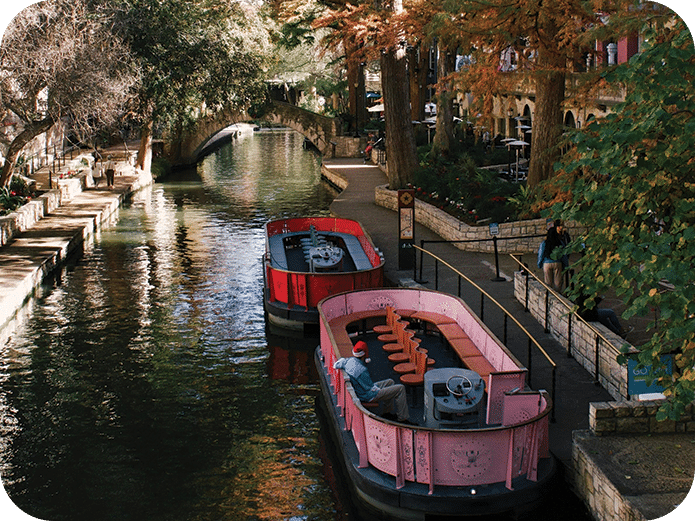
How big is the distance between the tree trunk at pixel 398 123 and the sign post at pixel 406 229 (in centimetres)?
1292

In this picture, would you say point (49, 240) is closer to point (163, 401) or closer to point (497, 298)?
point (163, 401)

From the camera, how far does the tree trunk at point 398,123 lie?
34719mm

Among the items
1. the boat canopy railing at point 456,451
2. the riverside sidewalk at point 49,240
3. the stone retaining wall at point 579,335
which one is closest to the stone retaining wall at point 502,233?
the stone retaining wall at point 579,335

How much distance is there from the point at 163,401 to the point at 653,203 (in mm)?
9642

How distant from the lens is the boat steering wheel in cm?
1226

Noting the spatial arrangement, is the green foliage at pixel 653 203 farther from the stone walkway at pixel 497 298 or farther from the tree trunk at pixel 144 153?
the tree trunk at pixel 144 153

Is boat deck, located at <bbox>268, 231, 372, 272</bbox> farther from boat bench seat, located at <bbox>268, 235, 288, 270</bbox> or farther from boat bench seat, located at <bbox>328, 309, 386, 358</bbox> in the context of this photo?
boat bench seat, located at <bbox>328, 309, 386, 358</bbox>

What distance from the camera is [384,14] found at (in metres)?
32.3

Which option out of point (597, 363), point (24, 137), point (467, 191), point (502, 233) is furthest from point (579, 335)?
point (24, 137)

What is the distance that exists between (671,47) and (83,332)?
14.8 meters

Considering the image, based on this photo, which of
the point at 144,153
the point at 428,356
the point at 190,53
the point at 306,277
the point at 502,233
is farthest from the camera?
the point at 144,153

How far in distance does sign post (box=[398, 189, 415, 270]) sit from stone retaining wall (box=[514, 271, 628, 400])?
11.7 ft

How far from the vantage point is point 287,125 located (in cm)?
5722

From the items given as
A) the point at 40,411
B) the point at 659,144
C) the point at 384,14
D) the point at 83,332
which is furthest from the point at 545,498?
the point at 384,14
